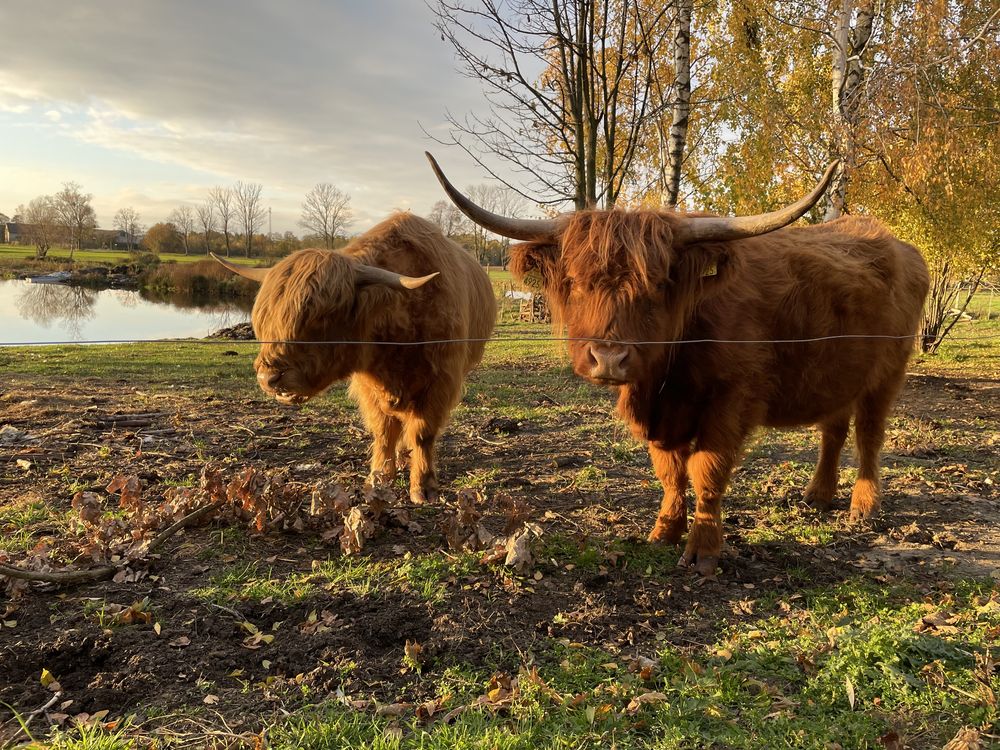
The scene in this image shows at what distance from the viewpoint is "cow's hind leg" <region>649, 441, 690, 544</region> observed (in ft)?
11.3

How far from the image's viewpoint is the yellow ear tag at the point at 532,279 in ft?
10.3

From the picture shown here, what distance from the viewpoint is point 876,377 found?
401 centimetres

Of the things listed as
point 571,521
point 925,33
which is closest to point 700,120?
point 925,33

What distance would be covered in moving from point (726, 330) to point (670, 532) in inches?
53.4

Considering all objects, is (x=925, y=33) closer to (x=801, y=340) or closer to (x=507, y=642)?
(x=801, y=340)

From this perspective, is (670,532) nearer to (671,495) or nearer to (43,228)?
(671,495)

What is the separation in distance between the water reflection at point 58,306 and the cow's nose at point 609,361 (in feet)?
58.5

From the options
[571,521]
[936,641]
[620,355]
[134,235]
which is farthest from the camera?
[134,235]

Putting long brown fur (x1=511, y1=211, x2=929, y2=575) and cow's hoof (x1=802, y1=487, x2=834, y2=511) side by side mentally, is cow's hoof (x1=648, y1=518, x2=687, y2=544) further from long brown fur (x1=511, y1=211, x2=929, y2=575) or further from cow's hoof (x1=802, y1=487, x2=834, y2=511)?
cow's hoof (x1=802, y1=487, x2=834, y2=511)

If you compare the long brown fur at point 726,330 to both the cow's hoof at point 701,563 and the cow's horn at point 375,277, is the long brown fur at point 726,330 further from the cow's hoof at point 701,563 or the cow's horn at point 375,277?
the cow's horn at point 375,277

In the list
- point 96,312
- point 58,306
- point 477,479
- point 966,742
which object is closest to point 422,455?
point 477,479

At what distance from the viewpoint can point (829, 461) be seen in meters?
4.28

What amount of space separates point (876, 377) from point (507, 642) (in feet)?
10.8

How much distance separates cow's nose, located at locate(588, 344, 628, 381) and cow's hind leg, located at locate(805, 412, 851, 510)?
262cm
